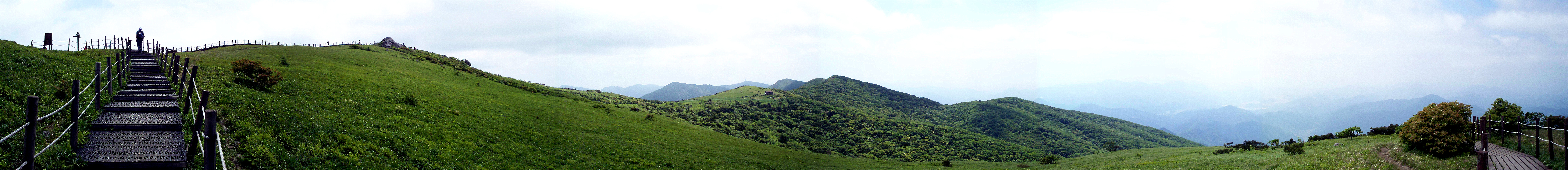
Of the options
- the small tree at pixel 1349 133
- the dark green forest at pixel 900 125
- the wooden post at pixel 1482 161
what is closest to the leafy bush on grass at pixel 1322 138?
the small tree at pixel 1349 133

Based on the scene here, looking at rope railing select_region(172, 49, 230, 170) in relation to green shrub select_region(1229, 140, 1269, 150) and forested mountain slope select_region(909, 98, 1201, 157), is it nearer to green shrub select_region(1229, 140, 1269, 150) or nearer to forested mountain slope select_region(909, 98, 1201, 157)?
green shrub select_region(1229, 140, 1269, 150)

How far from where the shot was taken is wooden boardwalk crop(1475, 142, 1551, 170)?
15570 mm

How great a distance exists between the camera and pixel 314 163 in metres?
13.8

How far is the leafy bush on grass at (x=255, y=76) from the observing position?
21375mm

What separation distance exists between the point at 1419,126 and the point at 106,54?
6008cm

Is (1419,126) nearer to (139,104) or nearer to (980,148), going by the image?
(139,104)

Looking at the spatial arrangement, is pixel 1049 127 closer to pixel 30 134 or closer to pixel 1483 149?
pixel 1483 149

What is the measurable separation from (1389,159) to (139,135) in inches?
1486

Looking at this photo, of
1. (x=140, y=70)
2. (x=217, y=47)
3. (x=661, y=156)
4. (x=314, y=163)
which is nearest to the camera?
(x=314, y=163)

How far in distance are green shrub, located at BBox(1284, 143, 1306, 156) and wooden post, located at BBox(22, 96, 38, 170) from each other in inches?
1651

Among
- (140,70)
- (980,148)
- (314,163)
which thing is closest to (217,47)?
(140,70)

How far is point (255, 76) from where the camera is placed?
71.6 ft

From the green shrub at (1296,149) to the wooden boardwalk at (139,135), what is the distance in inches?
1648

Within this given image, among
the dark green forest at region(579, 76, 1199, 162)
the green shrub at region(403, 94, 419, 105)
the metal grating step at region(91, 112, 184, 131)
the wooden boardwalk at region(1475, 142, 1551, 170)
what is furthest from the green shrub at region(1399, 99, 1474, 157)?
the green shrub at region(403, 94, 419, 105)
